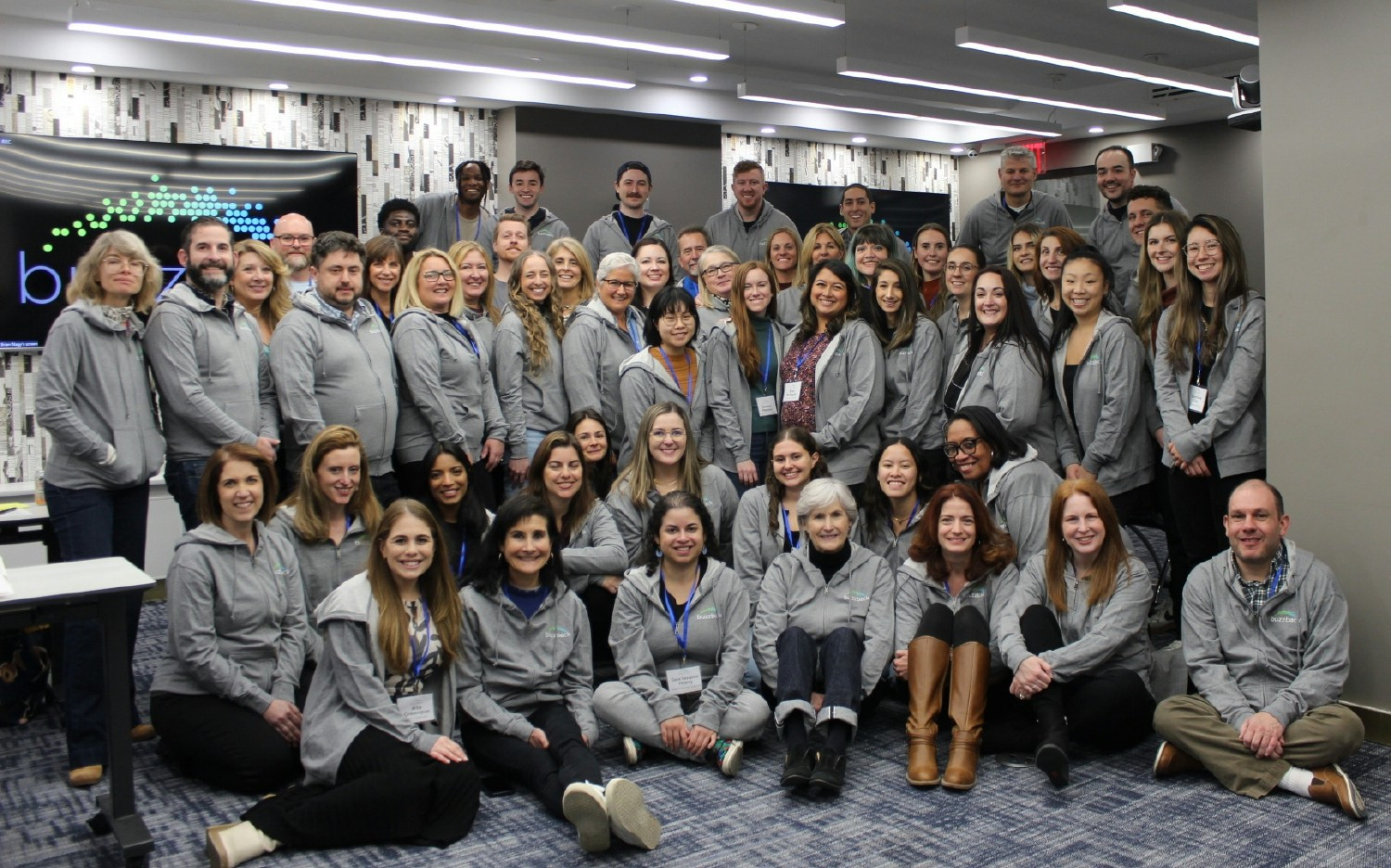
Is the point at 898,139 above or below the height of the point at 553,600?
above

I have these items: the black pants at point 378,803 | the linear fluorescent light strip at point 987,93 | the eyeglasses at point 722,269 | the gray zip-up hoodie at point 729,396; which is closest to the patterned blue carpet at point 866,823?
the black pants at point 378,803

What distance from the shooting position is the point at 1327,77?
12.4 feet

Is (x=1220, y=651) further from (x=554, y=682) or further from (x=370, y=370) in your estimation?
(x=370, y=370)

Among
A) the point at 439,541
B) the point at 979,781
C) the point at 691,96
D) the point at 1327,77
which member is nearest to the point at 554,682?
the point at 439,541

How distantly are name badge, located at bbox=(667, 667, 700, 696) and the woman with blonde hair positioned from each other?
1653 millimetres

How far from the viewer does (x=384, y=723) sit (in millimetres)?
3223

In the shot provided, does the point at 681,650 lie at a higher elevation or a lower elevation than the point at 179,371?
lower

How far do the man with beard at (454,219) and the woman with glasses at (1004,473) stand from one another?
3.34 m

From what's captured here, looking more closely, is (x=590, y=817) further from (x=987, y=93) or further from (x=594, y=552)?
(x=987, y=93)

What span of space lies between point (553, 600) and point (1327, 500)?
2517mm

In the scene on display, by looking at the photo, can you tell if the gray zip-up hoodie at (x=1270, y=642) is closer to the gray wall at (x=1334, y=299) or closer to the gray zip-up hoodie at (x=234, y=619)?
the gray wall at (x=1334, y=299)

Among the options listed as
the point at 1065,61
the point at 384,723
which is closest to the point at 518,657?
the point at 384,723

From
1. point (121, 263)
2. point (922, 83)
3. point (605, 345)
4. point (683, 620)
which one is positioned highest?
point (922, 83)

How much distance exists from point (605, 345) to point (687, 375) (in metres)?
0.37
